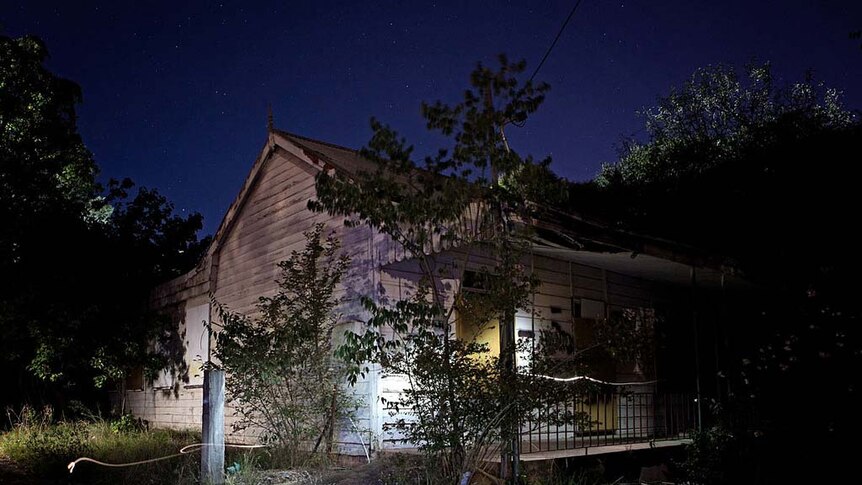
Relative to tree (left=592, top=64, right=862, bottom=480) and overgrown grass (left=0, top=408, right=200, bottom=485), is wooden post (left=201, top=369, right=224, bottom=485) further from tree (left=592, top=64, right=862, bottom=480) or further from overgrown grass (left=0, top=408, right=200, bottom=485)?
tree (left=592, top=64, right=862, bottom=480)

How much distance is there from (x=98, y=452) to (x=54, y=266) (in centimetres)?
637

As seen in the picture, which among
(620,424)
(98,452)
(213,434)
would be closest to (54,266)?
(98,452)

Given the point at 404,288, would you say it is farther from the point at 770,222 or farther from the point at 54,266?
the point at 54,266

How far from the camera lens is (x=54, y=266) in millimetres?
16578

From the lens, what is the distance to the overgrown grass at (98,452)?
9.97 m

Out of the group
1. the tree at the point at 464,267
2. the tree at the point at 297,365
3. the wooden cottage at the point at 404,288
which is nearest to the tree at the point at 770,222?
the wooden cottage at the point at 404,288

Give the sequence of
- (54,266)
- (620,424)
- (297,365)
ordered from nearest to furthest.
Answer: (297,365) < (620,424) < (54,266)

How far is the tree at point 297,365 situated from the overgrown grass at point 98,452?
1.22 meters

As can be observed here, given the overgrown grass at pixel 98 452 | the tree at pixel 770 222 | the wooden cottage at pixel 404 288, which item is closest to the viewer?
the tree at pixel 770 222

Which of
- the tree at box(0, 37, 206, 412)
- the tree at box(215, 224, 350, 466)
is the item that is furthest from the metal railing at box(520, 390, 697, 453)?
the tree at box(0, 37, 206, 412)

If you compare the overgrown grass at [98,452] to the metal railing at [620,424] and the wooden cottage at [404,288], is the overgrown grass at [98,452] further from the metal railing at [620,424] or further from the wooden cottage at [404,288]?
the metal railing at [620,424]

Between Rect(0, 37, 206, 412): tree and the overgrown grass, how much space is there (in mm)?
2041

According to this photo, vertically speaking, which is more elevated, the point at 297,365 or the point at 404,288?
the point at 404,288

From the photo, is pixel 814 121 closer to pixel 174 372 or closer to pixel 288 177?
pixel 288 177
